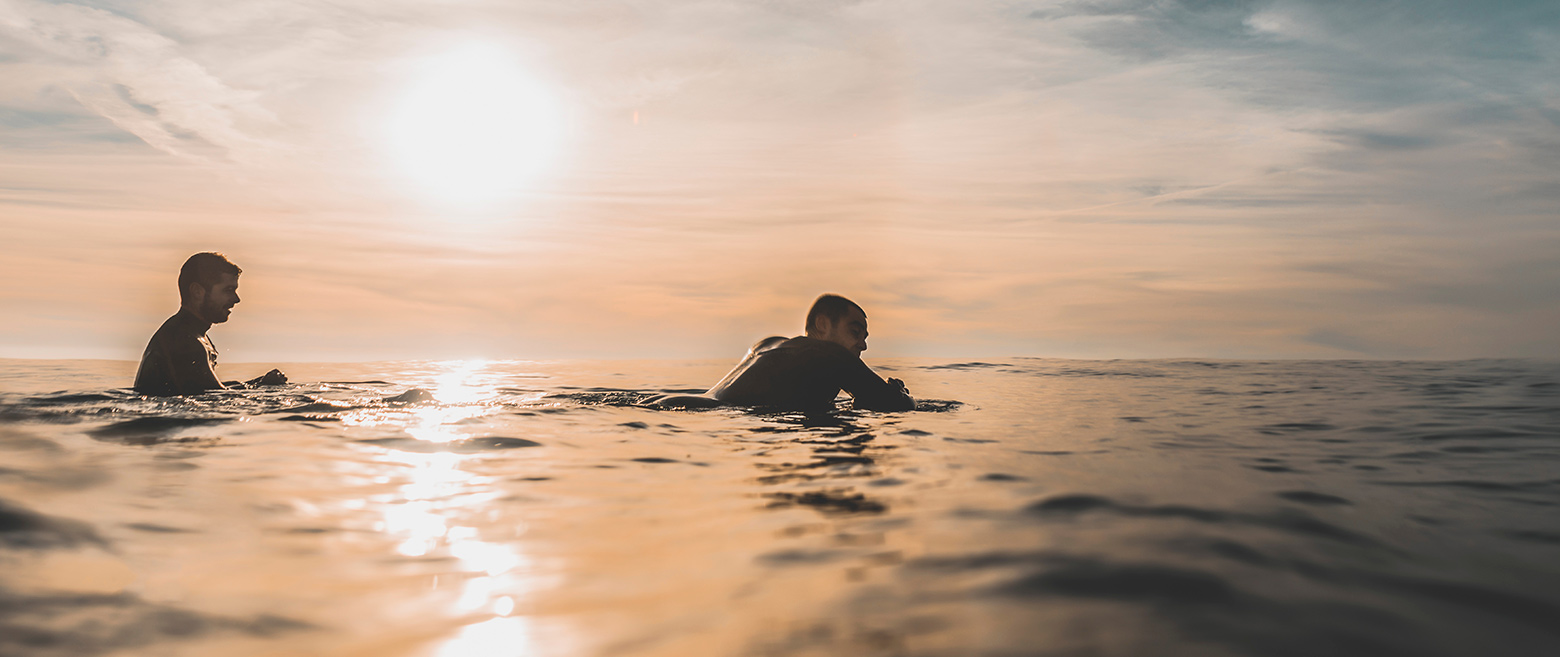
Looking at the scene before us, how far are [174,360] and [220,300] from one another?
2.80 ft

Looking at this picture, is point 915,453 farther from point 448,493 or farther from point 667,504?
point 448,493

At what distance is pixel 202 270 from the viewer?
29.8 ft

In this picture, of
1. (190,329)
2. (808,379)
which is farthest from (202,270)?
(808,379)

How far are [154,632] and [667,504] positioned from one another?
2256 millimetres

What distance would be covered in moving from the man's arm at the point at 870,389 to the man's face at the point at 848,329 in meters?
0.21

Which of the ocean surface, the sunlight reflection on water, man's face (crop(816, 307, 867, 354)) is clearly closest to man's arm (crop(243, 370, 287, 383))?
the ocean surface

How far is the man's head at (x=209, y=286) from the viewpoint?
902 centimetres

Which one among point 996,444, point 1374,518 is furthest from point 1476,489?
point 996,444

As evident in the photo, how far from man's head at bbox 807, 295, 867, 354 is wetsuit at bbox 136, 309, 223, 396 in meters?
7.39

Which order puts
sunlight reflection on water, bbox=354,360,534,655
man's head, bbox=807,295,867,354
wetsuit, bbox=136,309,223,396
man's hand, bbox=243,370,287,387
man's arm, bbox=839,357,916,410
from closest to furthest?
sunlight reflection on water, bbox=354,360,534,655 → man's arm, bbox=839,357,916,410 → man's head, bbox=807,295,867,354 → wetsuit, bbox=136,309,223,396 → man's hand, bbox=243,370,287,387

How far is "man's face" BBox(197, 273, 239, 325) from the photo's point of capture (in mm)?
9117

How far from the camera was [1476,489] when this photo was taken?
4.56 meters

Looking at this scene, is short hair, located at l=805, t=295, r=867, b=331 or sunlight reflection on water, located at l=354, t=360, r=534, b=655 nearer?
sunlight reflection on water, located at l=354, t=360, r=534, b=655

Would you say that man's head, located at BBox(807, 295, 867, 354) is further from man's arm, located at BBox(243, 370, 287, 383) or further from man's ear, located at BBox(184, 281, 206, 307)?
man's arm, located at BBox(243, 370, 287, 383)
